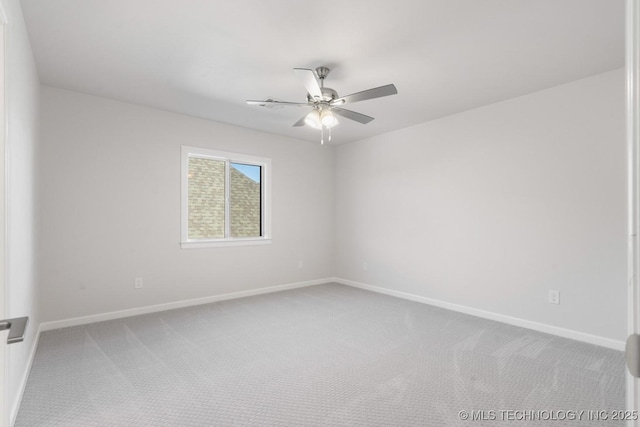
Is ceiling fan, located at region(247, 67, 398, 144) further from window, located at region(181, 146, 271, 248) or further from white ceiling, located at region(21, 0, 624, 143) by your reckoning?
window, located at region(181, 146, 271, 248)

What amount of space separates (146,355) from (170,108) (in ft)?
9.07

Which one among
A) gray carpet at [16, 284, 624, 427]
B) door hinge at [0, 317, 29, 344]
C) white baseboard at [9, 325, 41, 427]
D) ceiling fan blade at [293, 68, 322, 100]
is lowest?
gray carpet at [16, 284, 624, 427]

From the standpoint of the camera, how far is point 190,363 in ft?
8.23

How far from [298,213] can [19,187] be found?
362 centimetres

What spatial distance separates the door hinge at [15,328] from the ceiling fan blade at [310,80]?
78.2 inches

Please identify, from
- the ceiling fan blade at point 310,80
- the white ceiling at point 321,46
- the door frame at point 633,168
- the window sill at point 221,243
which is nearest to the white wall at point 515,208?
the white ceiling at point 321,46

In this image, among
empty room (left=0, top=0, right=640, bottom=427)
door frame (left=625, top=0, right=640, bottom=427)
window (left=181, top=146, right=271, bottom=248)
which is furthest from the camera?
window (left=181, top=146, right=271, bottom=248)

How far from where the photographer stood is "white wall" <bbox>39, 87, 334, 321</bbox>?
3283 millimetres

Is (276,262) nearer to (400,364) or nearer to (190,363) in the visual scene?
(190,363)

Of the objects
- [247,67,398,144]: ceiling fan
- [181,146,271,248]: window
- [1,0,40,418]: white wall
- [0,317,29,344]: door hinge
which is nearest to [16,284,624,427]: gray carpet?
[1,0,40,418]: white wall

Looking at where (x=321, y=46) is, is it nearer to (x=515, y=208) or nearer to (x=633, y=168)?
(x=633, y=168)

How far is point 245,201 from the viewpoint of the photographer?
15.8ft

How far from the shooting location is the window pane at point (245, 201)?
469cm

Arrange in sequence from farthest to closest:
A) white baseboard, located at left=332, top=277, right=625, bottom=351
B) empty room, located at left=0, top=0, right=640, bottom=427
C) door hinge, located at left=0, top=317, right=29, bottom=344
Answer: white baseboard, located at left=332, top=277, right=625, bottom=351 → empty room, located at left=0, top=0, right=640, bottom=427 → door hinge, located at left=0, top=317, right=29, bottom=344
